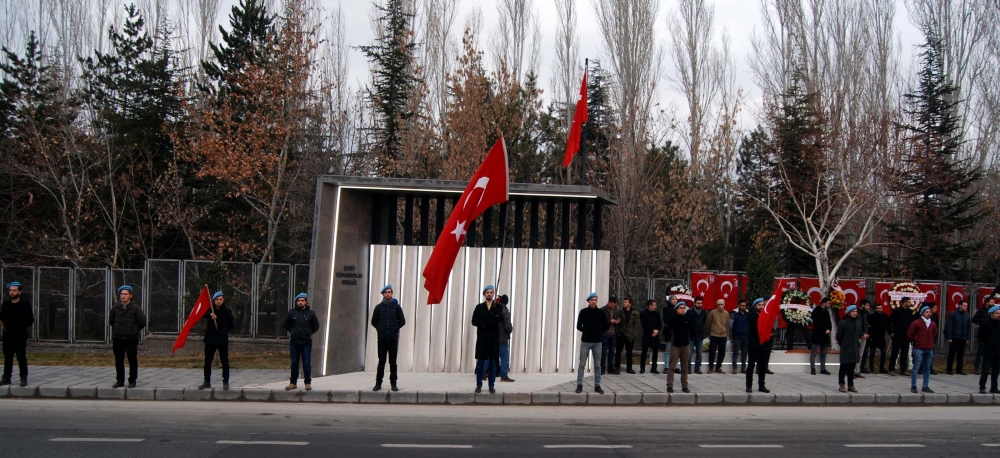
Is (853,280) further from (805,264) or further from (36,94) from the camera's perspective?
(36,94)

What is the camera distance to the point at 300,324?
1473 centimetres

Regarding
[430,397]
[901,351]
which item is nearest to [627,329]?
[430,397]

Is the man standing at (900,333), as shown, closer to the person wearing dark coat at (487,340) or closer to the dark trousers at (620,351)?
the dark trousers at (620,351)

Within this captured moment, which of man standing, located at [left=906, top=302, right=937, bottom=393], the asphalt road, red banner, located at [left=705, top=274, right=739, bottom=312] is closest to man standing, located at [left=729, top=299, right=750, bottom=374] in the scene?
man standing, located at [left=906, top=302, right=937, bottom=393]

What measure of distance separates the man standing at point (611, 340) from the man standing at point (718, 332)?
2.30 meters

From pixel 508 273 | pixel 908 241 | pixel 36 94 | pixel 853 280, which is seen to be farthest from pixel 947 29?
pixel 36 94

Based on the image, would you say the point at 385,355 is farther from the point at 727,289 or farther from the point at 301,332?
the point at 727,289

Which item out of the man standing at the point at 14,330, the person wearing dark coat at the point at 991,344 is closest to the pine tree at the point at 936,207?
the person wearing dark coat at the point at 991,344

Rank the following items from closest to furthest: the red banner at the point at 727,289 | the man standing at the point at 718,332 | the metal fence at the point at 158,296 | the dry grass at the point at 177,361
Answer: the man standing at the point at 718,332 < the dry grass at the point at 177,361 < the metal fence at the point at 158,296 < the red banner at the point at 727,289

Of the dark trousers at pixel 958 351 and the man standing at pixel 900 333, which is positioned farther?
the dark trousers at pixel 958 351

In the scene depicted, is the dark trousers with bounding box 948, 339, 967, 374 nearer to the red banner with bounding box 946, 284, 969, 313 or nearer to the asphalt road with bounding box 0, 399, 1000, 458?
the asphalt road with bounding box 0, 399, 1000, 458

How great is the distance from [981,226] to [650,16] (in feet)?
60.0

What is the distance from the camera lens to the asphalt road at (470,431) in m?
9.95

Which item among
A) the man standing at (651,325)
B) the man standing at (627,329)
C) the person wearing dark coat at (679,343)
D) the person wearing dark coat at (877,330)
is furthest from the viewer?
the person wearing dark coat at (877,330)
